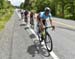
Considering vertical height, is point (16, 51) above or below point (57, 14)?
above

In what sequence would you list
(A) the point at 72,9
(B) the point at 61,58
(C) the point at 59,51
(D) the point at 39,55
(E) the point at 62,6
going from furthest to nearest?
(E) the point at 62,6 → (A) the point at 72,9 → (C) the point at 59,51 → (D) the point at 39,55 → (B) the point at 61,58

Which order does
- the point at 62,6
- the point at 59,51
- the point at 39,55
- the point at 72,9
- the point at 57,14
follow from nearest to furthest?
the point at 39,55
the point at 59,51
the point at 72,9
the point at 62,6
the point at 57,14

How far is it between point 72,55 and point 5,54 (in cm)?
263

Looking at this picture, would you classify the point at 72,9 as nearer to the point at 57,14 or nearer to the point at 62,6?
the point at 62,6

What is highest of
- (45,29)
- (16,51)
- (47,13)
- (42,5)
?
(47,13)

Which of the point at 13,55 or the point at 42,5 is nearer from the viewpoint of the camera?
the point at 13,55

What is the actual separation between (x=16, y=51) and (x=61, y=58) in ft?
7.88

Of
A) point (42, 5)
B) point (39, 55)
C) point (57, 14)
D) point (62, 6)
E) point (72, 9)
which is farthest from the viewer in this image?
point (42, 5)

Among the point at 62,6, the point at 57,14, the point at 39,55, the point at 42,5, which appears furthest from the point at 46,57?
the point at 42,5

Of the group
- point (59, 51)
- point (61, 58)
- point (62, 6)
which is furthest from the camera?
point (62, 6)

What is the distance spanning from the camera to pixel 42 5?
3856 inches

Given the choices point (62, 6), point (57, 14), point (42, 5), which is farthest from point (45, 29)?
point (42, 5)

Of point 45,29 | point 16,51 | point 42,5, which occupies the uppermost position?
point 45,29

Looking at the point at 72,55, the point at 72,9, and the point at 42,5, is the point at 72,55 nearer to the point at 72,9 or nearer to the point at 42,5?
the point at 72,9
